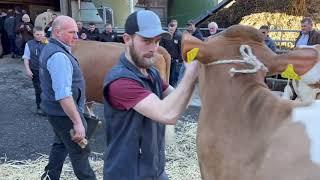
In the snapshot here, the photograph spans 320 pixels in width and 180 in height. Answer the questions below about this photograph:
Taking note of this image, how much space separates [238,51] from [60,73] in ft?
6.76

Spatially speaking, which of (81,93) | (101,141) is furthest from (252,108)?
(101,141)

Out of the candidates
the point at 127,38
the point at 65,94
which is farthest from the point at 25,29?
the point at 127,38

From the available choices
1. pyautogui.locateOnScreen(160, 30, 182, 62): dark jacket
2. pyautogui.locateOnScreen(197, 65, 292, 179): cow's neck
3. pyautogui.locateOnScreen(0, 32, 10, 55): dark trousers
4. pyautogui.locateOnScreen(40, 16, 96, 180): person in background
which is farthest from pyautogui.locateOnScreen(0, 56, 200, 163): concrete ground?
pyautogui.locateOnScreen(0, 32, 10, 55): dark trousers

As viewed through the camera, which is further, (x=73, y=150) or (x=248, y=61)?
(x=73, y=150)

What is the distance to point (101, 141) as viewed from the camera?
6.34 meters

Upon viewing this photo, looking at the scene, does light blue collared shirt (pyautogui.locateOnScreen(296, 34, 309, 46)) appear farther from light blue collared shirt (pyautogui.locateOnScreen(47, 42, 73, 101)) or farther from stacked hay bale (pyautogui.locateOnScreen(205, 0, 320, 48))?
light blue collared shirt (pyautogui.locateOnScreen(47, 42, 73, 101))

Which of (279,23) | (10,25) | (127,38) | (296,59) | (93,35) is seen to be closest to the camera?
(296,59)

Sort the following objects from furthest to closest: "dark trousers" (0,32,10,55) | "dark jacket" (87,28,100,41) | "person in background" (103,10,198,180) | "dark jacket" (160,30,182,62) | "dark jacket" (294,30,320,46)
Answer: "dark trousers" (0,32,10,55)
"dark jacket" (87,28,100,41)
"dark jacket" (160,30,182,62)
"dark jacket" (294,30,320,46)
"person in background" (103,10,198,180)

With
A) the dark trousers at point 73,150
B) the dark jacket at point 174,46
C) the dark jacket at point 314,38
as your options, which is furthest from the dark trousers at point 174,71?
the dark trousers at point 73,150

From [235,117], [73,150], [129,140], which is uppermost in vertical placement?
[235,117]

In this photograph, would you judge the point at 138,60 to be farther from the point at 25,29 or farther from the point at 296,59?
the point at 25,29

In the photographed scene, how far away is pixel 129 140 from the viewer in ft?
8.60

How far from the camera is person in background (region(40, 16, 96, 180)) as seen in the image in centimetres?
387

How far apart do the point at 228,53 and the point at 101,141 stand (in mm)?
4365
